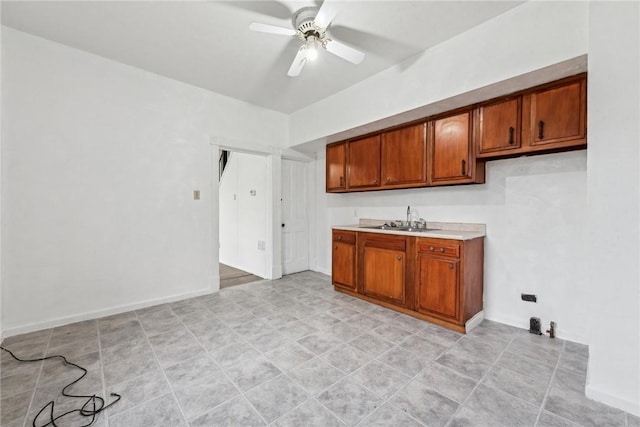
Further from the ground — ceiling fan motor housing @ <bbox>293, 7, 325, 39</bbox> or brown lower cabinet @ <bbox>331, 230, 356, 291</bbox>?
ceiling fan motor housing @ <bbox>293, 7, 325, 39</bbox>

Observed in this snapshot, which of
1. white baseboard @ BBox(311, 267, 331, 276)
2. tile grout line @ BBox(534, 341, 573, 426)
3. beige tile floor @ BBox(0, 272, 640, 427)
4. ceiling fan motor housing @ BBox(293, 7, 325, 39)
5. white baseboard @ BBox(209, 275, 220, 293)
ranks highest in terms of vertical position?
ceiling fan motor housing @ BBox(293, 7, 325, 39)

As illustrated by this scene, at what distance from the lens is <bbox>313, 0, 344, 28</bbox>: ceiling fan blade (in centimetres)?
185

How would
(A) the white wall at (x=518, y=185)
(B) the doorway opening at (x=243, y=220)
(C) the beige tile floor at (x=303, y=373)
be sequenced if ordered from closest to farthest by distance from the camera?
(C) the beige tile floor at (x=303, y=373) < (A) the white wall at (x=518, y=185) < (B) the doorway opening at (x=243, y=220)

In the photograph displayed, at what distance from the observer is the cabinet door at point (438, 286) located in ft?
8.69

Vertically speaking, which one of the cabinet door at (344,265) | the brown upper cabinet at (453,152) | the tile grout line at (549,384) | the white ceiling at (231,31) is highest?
the white ceiling at (231,31)

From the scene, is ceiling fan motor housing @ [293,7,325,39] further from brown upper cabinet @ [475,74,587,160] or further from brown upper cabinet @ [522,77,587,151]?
brown upper cabinet @ [522,77,587,151]

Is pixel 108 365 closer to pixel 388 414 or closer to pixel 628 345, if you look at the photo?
pixel 388 414

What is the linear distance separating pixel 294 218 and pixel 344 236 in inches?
57.6

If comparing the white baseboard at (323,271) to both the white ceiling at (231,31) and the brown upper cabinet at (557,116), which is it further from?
the brown upper cabinet at (557,116)

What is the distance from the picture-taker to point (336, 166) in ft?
14.1

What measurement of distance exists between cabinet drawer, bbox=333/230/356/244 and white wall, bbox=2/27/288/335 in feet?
5.88

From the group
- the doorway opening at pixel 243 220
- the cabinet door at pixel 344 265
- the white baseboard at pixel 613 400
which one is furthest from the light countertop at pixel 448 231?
the doorway opening at pixel 243 220

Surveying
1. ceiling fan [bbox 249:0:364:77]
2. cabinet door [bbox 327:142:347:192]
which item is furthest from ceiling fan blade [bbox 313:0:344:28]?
cabinet door [bbox 327:142:347:192]

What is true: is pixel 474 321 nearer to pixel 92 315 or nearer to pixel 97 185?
pixel 92 315
